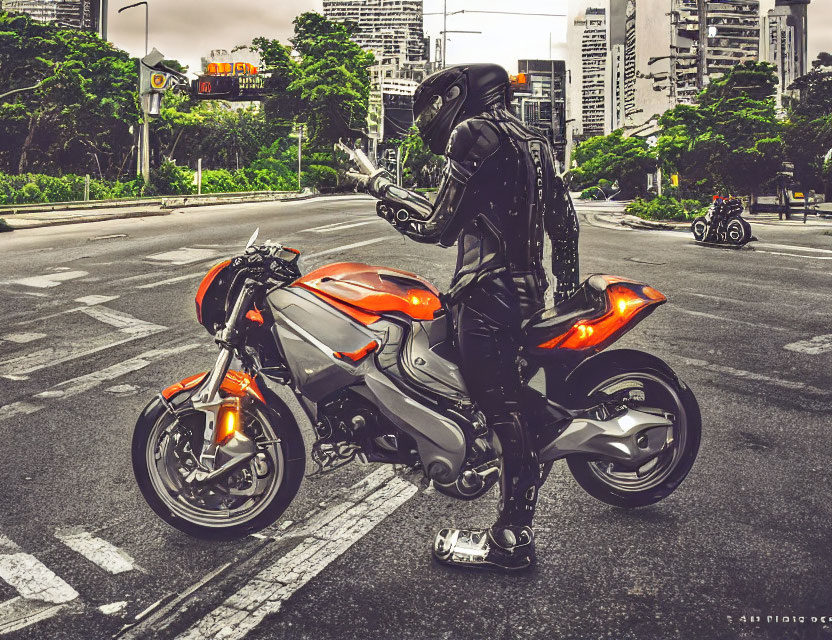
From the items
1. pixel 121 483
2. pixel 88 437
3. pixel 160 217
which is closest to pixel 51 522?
pixel 121 483

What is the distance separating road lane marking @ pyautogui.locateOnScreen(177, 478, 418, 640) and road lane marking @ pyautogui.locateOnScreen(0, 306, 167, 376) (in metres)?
4.32

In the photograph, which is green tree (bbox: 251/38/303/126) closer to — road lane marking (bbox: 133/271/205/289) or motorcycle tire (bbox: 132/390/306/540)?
road lane marking (bbox: 133/271/205/289)

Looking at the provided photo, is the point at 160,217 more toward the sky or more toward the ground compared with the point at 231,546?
more toward the sky

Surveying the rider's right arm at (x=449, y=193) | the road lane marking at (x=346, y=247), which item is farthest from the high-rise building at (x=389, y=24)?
the rider's right arm at (x=449, y=193)

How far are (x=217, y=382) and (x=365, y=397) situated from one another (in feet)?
2.16

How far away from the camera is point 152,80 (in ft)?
143

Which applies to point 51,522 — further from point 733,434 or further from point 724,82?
point 724,82

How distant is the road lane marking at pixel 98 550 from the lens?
139 inches

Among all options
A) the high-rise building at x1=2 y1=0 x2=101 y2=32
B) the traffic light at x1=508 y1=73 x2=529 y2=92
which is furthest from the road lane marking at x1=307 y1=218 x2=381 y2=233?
the high-rise building at x1=2 y1=0 x2=101 y2=32

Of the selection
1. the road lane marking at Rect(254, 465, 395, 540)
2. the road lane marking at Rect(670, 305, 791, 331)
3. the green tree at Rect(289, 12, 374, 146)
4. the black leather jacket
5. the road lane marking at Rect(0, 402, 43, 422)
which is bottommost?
the road lane marking at Rect(254, 465, 395, 540)

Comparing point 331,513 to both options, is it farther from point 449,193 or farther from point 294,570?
point 449,193

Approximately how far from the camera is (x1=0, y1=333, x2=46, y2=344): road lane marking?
8352mm

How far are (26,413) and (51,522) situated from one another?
214 cm

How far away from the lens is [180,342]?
319 inches
